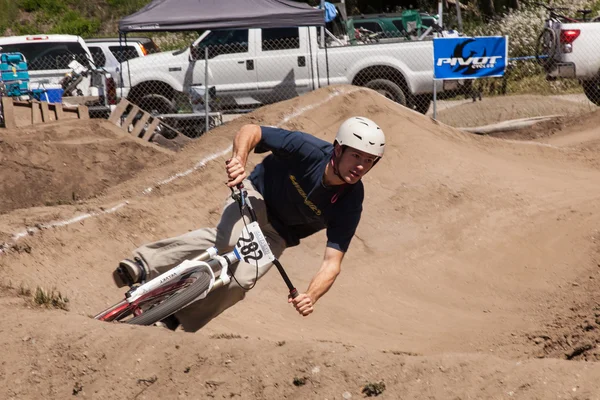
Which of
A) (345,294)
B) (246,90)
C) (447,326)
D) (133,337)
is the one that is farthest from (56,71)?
(133,337)

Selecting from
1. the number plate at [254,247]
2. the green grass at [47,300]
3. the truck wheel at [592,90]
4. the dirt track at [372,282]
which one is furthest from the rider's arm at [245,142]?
the truck wheel at [592,90]

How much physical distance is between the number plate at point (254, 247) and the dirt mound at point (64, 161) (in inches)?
231

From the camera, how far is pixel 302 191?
5891 mm

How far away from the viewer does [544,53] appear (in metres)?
16.3

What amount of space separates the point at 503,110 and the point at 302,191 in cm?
1133

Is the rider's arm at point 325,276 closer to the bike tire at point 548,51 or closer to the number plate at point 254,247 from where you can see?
the number plate at point 254,247

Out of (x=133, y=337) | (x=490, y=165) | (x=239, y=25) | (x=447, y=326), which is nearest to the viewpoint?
(x=133, y=337)

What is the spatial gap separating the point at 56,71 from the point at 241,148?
13.2 meters

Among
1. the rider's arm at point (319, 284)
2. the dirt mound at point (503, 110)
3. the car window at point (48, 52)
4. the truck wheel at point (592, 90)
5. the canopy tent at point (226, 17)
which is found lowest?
the dirt mound at point (503, 110)

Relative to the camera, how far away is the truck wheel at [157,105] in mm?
15499

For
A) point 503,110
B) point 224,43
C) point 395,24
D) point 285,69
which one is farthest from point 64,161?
point 395,24

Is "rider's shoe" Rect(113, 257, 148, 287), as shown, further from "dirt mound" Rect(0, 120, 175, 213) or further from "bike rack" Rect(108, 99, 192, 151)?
"bike rack" Rect(108, 99, 192, 151)

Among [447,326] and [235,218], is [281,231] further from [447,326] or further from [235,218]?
[447,326]

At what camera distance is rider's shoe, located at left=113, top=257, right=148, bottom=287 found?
5.83 meters
